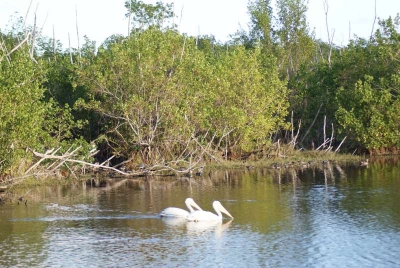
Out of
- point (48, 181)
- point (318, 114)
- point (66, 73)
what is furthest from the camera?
point (318, 114)

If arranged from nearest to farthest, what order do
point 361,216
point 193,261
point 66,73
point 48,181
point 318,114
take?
point 193,261, point 361,216, point 48,181, point 66,73, point 318,114

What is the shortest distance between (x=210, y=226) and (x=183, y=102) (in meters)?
13.9

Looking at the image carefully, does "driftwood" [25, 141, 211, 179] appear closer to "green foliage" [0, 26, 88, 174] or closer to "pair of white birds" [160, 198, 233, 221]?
"green foliage" [0, 26, 88, 174]

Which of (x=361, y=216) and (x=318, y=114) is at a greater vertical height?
(x=318, y=114)

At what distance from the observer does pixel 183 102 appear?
3328 cm

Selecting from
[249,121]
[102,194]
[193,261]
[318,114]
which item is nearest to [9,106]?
[102,194]

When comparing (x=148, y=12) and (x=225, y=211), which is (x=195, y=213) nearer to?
(x=225, y=211)

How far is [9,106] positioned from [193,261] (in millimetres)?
12332

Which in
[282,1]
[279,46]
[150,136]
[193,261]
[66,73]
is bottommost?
[193,261]

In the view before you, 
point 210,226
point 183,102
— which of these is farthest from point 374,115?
point 210,226

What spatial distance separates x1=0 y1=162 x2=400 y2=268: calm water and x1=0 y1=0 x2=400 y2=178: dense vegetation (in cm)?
351

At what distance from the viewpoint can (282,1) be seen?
58.7 metres

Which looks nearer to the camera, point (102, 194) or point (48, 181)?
point (102, 194)

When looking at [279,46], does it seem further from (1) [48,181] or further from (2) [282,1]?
(1) [48,181]
